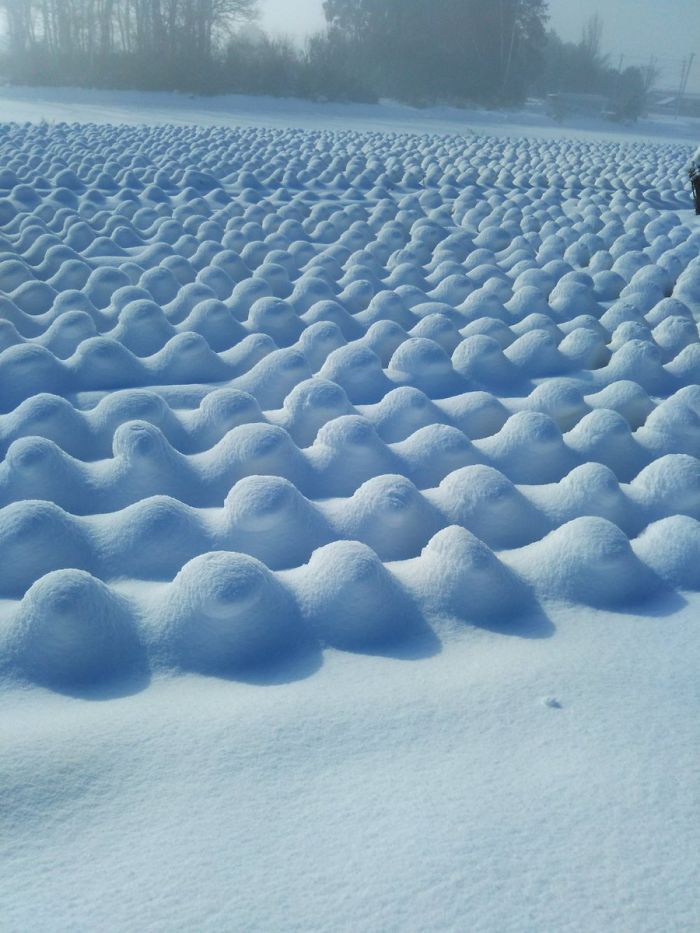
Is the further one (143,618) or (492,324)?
(492,324)

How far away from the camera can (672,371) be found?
129 inches

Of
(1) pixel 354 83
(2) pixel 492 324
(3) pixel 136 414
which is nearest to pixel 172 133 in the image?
(2) pixel 492 324

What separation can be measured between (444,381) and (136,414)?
3.67ft

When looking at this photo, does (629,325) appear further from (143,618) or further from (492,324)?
(143,618)

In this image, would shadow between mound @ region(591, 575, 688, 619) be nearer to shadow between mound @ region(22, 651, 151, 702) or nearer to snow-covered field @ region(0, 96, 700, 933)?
snow-covered field @ region(0, 96, 700, 933)

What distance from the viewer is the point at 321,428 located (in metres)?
2.52

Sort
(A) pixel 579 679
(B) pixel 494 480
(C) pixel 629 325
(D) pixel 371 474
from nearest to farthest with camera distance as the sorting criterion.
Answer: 1. (A) pixel 579 679
2. (B) pixel 494 480
3. (D) pixel 371 474
4. (C) pixel 629 325

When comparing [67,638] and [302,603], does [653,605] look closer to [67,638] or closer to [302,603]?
[302,603]

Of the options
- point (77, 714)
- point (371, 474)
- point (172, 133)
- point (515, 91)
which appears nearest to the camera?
point (77, 714)

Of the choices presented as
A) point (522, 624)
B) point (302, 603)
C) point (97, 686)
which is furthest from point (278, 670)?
point (522, 624)

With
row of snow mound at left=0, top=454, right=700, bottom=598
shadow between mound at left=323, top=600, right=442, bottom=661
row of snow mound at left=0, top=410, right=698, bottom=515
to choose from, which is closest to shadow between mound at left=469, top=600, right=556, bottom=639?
shadow between mound at left=323, top=600, right=442, bottom=661

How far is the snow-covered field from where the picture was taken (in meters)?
1.17

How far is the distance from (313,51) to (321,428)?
2414 centimetres

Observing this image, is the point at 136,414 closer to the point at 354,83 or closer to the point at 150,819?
the point at 150,819
